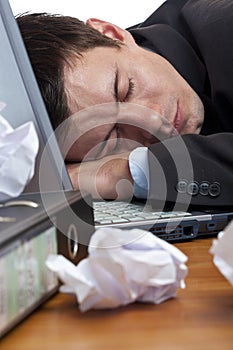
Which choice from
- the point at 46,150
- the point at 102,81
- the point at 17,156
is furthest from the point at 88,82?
the point at 17,156

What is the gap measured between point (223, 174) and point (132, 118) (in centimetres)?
24

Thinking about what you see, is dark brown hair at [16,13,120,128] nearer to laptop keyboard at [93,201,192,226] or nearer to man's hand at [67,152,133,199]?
man's hand at [67,152,133,199]

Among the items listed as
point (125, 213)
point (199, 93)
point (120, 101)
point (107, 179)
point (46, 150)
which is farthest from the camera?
point (199, 93)

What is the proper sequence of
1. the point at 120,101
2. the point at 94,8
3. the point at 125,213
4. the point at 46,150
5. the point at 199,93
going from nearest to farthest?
the point at 46,150 → the point at 125,213 → the point at 120,101 → the point at 199,93 → the point at 94,8

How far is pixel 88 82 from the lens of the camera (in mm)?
951

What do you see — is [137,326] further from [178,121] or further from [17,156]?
[178,121]

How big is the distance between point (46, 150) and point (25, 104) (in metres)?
0.06

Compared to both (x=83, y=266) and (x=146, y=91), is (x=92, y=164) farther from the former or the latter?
(x=83, y=266)

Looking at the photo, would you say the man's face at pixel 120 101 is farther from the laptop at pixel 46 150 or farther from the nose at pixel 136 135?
the laptop at pixel 46 150

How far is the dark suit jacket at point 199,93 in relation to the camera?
0.74 metres

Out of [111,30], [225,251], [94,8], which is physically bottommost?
[94,8]

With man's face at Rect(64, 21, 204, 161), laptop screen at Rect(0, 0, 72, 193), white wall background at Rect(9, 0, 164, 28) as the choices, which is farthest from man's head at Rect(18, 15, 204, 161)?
white wall background at Rect(9, 0, 164, 28)

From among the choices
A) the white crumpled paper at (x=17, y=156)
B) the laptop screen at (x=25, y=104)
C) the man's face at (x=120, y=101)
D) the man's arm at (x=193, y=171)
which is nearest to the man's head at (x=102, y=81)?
the man's face at (x=120, y=101)

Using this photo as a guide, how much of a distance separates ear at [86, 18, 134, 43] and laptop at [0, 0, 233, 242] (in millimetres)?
539
